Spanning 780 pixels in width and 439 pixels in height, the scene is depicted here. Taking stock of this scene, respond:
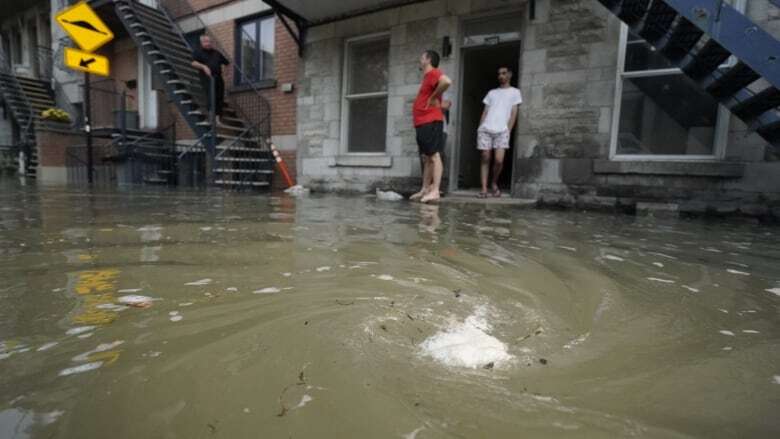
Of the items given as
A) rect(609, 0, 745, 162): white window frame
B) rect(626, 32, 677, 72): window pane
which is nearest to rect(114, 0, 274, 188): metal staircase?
rect(609, 0, 745, 162): white window frame

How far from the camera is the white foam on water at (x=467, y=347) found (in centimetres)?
102

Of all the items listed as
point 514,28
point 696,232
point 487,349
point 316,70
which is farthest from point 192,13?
point 487,349

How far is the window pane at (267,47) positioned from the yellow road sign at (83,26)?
2.96m

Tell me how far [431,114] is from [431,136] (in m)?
0.28

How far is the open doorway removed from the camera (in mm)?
7699

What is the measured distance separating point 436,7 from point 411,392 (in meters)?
6.95

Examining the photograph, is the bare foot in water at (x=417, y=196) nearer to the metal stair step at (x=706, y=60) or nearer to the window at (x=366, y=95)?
the window at (x=366, y=95)

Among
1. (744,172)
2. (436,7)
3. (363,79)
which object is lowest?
(744,172)

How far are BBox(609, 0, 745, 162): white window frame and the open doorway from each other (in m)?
2.33

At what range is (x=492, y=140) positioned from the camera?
6.07 meters

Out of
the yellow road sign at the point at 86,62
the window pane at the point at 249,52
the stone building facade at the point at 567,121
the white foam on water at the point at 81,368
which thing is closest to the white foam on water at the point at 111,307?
the white foam on water at the point at 81,368

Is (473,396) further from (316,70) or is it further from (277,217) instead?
(316,70)

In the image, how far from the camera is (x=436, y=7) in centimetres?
674

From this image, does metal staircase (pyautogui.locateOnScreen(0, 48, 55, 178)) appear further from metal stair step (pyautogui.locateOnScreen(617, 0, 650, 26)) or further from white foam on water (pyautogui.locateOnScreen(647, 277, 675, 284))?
white foam on water (pyautogui.locateOnScreen(647, 277, 675, 284))
